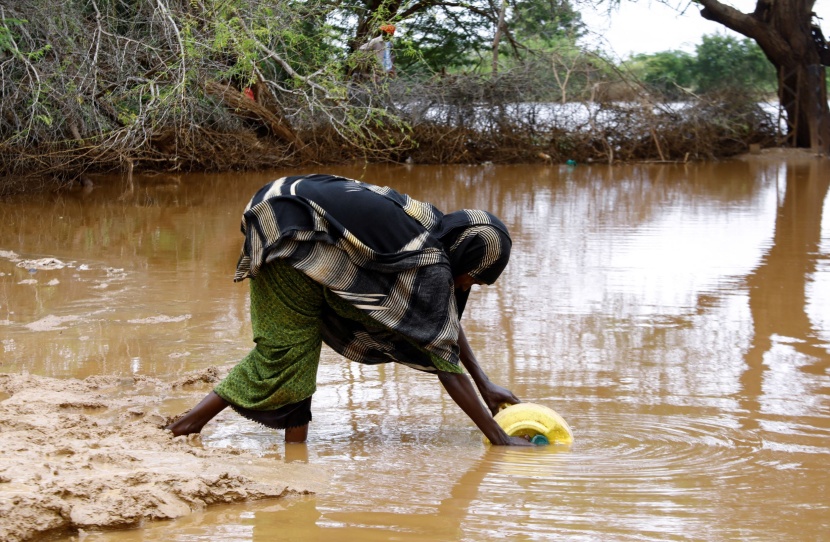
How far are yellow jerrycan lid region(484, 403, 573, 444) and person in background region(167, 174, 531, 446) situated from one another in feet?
0.63

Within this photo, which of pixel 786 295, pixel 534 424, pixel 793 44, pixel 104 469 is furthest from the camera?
pixel 793 44

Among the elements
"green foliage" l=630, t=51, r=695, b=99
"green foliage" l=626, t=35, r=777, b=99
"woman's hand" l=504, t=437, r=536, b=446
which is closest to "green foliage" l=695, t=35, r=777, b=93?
"green foliage" l=626, t=35, r=777, b=99

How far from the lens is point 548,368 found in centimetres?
450

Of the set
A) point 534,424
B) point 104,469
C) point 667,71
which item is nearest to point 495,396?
point 534,424

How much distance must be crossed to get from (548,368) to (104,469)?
7.60 ft

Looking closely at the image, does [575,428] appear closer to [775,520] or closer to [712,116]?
[775,520]

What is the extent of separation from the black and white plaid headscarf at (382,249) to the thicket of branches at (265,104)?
5.43 m

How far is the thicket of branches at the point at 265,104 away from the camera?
909cm

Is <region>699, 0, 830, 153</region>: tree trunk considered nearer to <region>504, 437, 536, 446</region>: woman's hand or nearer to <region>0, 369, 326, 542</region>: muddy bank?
<region>504, 437, 536, 446</region>: woman's hand

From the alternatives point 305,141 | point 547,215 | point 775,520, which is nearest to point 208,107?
point 305,141

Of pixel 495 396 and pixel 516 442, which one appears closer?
pixel 516 442

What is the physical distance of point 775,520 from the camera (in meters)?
2.76

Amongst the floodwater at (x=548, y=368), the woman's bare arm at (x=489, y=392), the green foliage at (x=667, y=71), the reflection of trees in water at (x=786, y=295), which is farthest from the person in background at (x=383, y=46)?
the woman's bare arm at (x=489, y=392)

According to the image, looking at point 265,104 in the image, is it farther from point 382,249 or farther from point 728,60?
point 728,60
